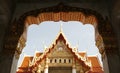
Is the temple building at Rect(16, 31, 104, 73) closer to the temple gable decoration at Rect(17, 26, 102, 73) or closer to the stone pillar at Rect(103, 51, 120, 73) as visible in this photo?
the temple gable decoration at Rect(17, 26, 102, 73)

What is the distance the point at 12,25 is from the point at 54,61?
1520 centimetres

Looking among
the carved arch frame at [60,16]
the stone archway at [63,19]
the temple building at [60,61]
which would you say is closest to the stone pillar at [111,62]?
the stone archway at [63,19]

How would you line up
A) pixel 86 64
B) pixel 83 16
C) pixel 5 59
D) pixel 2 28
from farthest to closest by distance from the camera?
pixel 86 64
pixel 83 16
pixel 2 28
pixel 5 59

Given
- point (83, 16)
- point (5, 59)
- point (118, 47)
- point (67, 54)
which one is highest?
point (67, 54)

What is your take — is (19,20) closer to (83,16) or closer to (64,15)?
(64,15)

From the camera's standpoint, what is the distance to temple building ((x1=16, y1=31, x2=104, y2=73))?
18531 mm

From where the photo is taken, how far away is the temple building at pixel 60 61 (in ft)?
60.8

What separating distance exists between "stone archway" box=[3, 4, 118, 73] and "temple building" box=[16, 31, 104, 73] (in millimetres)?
14068

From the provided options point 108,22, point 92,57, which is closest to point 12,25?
point 108,22

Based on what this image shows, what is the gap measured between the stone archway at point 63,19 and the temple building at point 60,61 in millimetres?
14068

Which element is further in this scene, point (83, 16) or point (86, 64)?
point (86, 64)

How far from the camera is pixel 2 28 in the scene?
4.10m

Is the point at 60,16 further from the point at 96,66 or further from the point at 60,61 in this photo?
the point at 96,66

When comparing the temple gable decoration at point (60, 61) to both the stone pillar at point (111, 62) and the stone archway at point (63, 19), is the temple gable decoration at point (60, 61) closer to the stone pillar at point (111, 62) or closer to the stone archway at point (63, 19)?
the stone archway at point (63, 19)
